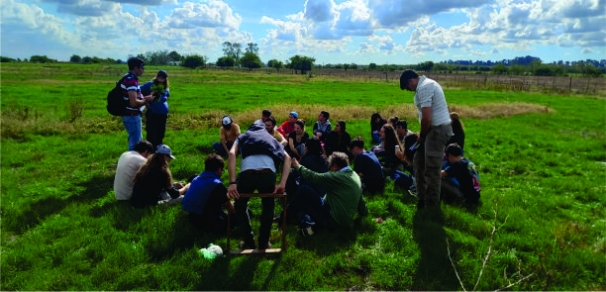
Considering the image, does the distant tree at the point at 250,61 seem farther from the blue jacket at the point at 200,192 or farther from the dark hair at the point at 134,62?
the blue jacket at the point at 200,192

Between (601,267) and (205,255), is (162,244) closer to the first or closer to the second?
(205,255)

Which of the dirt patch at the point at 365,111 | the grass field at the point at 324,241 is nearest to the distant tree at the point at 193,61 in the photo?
the dirt patch at the point at 365,111

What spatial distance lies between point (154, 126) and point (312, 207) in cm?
514

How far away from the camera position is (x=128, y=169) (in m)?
6.26

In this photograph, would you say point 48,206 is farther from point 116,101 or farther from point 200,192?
point 200,192

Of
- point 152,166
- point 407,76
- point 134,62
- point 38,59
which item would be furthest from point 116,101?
point 38,59

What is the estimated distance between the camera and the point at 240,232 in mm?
5582

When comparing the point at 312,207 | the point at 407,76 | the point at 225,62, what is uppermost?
the point at 225,62

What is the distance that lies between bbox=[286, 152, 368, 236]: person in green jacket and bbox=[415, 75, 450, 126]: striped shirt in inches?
62.2

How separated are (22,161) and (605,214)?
1309cm

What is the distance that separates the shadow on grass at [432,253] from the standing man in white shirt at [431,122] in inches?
17.2

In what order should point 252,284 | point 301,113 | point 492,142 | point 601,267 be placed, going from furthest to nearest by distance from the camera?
point 301,113, point 492,142, point 601,267, point 252,284

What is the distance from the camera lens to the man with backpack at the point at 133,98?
7.60 metres

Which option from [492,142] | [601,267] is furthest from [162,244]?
[492,142]
